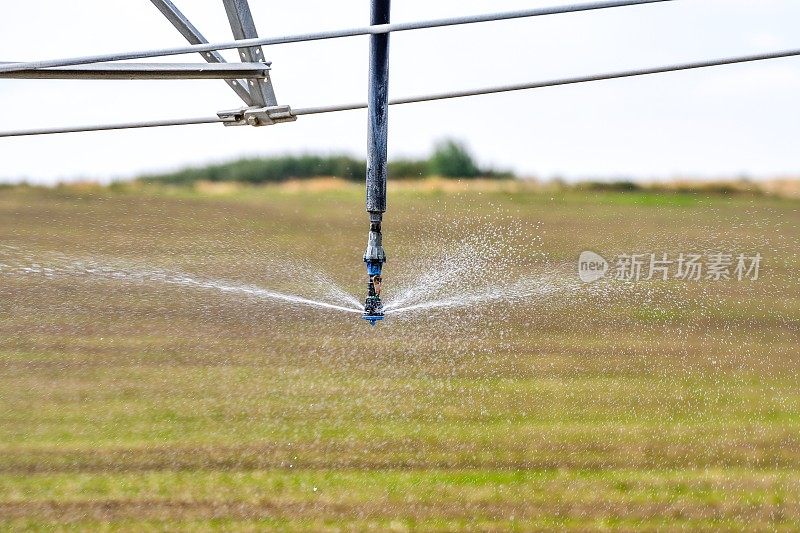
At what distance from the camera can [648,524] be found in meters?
3.57

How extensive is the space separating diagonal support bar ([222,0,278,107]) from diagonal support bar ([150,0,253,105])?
35mm

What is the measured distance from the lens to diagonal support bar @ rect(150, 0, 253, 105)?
117 inches

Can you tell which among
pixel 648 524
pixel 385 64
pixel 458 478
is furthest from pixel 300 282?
pixel 385 64

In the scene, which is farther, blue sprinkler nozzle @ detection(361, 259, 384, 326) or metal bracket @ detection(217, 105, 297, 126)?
metal bracket @ detection(217, 105, 297, 126)

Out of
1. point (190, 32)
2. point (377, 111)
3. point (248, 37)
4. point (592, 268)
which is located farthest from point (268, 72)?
point (592, 268)

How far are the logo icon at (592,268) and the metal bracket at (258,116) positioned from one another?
160 inches

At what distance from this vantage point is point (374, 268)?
2693mm

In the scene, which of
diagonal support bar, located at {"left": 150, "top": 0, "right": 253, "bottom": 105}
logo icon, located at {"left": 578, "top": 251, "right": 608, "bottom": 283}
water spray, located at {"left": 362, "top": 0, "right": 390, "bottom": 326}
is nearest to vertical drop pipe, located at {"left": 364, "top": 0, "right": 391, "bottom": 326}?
water spray, located at {"left": 362, "top": 0, "right": 390, "bottom": 326}

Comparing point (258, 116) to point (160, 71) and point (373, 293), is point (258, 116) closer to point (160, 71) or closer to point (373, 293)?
point (160, 71)

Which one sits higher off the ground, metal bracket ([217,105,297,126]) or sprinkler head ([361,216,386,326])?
metal bracket ([217,105,297,126])

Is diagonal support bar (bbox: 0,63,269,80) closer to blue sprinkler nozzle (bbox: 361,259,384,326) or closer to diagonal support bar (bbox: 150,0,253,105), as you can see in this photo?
diagonal support bar (bbox: 150,0,253,105)

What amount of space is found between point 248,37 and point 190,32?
235 millimetres

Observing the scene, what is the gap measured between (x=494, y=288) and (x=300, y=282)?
6.20ft

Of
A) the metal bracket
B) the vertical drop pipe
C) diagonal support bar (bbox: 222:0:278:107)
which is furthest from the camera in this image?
the metal bracket
